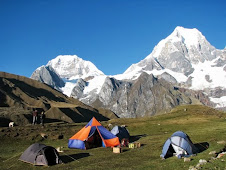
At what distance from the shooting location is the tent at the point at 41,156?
31.1 metres

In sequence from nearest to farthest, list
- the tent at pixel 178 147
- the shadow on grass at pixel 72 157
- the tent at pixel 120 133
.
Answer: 1. the tent at pixel 178 147
2. the shadow on grass at pixel 72 157
3. the tent at pixel 120 133

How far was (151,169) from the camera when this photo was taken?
25.5 m

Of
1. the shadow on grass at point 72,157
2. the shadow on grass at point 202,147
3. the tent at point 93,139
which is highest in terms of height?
the tent at point 93,139

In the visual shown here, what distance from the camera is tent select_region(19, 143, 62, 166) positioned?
3112 centimetres

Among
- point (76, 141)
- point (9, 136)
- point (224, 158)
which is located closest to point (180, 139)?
point (224, 158)

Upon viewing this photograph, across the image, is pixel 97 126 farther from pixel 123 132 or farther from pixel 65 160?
pixel 65 160

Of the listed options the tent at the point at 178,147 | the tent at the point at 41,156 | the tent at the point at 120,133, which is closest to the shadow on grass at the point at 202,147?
the tent at the point at 178,147

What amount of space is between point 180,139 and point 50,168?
1692 centimetres

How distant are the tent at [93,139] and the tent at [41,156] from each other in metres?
10.3

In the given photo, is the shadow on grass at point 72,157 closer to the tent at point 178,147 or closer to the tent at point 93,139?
the tent at point 93,139

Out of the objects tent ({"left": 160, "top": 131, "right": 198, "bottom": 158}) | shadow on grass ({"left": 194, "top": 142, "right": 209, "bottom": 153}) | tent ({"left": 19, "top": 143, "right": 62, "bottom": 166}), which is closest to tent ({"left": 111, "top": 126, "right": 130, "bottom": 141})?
shadow on grass ({"left": 194, "top": 142, "right": 209, "bottom": 153})

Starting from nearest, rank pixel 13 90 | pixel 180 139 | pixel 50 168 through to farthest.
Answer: pixel 50 168 < pixel 180 139 < pixel 13 90

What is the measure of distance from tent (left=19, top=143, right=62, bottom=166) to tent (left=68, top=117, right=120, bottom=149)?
33.8 ft

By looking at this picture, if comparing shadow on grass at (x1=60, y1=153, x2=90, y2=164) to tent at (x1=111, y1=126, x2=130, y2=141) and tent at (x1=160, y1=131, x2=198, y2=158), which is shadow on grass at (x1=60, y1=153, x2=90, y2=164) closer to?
tent at (x1=111, y1=126, x2=130, y2=141)
